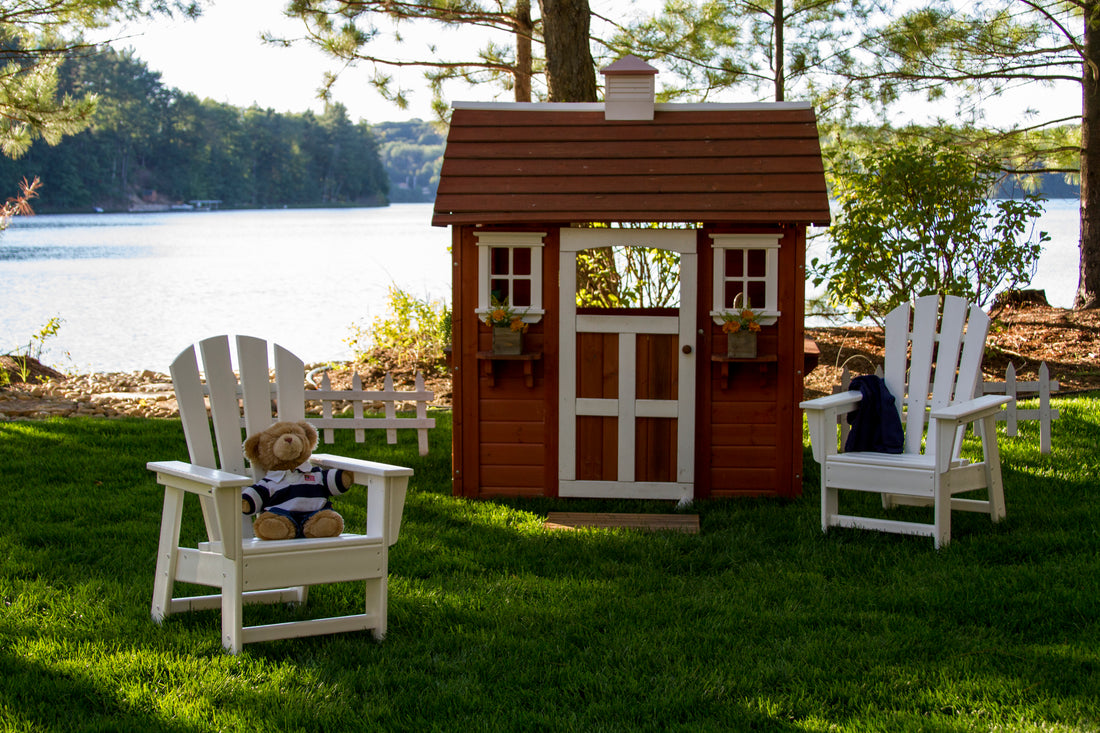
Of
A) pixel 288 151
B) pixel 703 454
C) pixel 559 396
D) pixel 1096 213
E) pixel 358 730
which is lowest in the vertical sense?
pixel 358 730

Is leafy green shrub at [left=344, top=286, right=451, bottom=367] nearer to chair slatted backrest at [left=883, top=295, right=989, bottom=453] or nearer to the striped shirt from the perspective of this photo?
chair slatted backrest at [left=883, top=295, right=989, bottom=453]

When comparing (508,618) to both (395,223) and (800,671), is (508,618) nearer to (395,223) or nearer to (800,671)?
(800,671)

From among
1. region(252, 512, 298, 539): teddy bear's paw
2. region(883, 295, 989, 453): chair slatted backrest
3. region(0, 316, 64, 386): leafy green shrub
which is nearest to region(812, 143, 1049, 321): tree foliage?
region(883, 295, 989, 453): chair slatted backrest

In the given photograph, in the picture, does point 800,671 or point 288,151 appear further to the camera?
point 288,151

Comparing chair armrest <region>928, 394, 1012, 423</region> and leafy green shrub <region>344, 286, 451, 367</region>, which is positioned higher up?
leafy green shrub <region>344, 286, 451, 367</region>

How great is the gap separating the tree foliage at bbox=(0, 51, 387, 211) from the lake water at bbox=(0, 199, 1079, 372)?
142 inches

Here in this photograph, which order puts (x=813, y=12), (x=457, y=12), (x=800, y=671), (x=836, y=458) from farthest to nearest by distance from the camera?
1. (x=813, y=12)
2. (x=457, y=12)
3. (x=836, y=458)
4. (x=800, y=671)

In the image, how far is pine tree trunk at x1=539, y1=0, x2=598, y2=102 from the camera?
916 cm

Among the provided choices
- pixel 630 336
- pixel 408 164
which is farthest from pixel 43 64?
pixel 408 164

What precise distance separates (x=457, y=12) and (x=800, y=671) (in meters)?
8.74

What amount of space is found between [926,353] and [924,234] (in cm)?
412

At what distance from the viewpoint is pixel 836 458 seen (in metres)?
4.86

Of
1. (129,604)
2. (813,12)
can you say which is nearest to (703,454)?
(129,604)

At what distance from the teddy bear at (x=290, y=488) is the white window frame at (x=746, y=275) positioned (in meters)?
2.70
